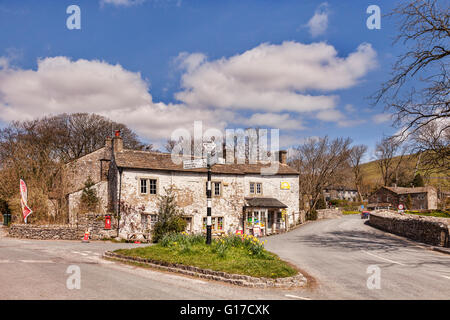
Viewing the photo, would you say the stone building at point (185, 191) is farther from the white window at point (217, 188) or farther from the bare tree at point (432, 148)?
the bare tree at point (432, 148)

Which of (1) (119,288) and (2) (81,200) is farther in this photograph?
(2) (81,200)

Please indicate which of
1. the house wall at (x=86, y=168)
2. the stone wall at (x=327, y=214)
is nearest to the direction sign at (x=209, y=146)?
the house wall at (x=86, y=168)

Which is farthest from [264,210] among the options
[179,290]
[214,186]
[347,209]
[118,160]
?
[347,209]

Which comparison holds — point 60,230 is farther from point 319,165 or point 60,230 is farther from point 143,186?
point 319,165

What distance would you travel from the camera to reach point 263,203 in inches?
1348

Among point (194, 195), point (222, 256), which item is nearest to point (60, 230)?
point (194, 195)

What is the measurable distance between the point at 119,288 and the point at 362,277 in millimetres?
7901

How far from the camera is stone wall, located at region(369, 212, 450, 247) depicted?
2092 cm

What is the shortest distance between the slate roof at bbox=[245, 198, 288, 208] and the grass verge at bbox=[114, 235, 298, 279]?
18.2 m

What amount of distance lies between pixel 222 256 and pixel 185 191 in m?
18.3

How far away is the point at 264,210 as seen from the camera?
34.8m

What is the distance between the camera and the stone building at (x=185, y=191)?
93.0 feet

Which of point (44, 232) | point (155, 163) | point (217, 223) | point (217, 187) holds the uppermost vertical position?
point (155, 163)
